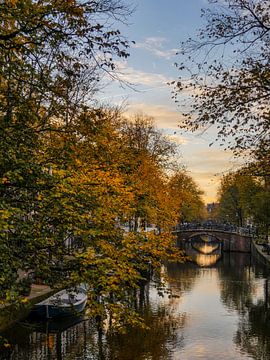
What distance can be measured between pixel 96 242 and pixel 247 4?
6.90m

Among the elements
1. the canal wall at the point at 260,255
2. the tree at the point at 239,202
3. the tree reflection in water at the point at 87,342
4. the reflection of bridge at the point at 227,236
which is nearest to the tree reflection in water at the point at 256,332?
the tree reflection in water at the point at 87,342

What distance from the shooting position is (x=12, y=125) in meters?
10.3

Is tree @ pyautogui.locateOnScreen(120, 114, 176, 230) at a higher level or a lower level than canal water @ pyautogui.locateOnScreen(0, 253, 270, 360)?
higher

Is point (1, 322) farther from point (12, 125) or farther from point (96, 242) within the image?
point (12, 125)

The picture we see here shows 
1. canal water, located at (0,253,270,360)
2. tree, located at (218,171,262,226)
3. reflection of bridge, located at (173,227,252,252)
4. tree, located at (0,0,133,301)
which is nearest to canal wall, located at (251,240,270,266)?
reflection of bridge, located at (173,227,252,252)

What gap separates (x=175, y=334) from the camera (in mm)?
23422

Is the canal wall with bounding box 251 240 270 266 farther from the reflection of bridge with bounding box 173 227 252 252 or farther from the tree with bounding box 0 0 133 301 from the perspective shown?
the tree with bounding box 0 0 133 301

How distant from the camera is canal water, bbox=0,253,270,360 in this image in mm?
19750

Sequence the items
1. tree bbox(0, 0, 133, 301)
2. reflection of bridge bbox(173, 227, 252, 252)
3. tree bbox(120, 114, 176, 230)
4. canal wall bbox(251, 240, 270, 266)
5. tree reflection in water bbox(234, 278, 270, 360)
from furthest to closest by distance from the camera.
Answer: reflection of bridge bbox(173, 227, 252, 252) → canal wall bbox(251, 240, 270, 266) → tree bbox(120, 114, 176, 230) → tree reflection in water bbox(234, 278, 270, 360) → tree bbox(0, 0, 133, 301)

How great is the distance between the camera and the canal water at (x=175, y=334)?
19750mm

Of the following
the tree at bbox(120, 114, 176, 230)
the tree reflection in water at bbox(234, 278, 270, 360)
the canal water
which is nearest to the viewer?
the canal water

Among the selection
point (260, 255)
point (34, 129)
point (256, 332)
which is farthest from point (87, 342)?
point (260, 255)

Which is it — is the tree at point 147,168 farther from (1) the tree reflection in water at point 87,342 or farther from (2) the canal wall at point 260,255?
(2) the canal wall at point 260,255

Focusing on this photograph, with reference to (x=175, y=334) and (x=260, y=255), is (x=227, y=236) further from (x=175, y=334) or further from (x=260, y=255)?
(x=175, y=334)
